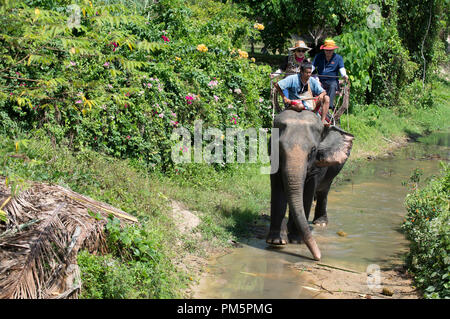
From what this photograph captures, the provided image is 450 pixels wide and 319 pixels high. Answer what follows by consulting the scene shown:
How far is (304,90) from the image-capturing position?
862 centimetres

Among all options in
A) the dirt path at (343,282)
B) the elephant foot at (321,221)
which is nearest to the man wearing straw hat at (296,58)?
the elephant foot at (321,221)

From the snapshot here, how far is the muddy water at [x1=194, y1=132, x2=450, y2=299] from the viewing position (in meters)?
6.85

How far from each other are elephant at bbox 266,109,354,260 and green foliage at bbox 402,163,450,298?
1208 mm

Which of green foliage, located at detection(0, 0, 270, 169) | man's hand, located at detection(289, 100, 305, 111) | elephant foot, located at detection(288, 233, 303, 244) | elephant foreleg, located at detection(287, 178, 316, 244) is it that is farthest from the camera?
elephant foot, located at detection(288, 233, 303, 244)

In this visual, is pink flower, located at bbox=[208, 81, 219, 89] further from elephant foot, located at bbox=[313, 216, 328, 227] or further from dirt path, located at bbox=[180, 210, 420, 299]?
dirt path, located at bbox=[180, 210, 420, 299]

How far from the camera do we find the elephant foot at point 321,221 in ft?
31.6

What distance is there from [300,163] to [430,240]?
1800 millimetres

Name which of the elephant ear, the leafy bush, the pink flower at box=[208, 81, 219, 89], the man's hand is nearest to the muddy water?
the leafy bush

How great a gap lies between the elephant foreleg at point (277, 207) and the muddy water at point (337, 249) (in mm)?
171

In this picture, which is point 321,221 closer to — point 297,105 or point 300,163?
point 300,163

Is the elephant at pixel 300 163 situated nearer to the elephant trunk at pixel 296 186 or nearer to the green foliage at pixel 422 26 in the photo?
the elephant trunk at pixel 296 186

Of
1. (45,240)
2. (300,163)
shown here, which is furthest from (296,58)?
(45,240)

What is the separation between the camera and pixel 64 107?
862cm
